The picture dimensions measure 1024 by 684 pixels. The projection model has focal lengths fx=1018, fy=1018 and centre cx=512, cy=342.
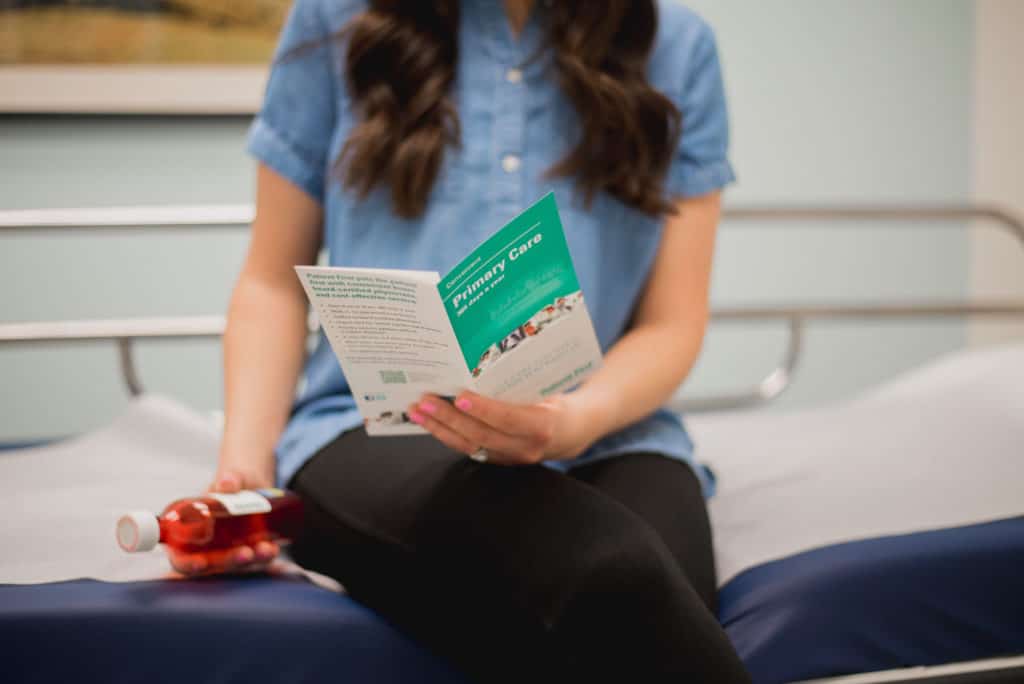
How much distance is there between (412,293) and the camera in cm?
63

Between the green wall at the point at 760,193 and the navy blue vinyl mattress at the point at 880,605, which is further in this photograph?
the green wall at the point at 760,193

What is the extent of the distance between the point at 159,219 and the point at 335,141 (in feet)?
1.98

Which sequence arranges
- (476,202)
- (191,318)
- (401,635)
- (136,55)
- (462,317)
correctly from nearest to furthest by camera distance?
1. (462,317)
2. (401,635)
3. (476,202)
4. (191,318)
5. (136,55)

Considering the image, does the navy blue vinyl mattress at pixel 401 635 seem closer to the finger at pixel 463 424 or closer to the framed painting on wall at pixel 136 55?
the finger at pixel 463 424

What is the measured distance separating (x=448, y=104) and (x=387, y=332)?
393mm

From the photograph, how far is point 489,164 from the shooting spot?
0.98 metres

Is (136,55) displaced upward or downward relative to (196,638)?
upward

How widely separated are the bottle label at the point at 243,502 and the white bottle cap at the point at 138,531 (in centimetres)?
6

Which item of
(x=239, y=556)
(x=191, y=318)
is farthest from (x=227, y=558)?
(x=191, y=318)

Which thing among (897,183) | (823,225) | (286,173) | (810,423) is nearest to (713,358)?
(823,225)

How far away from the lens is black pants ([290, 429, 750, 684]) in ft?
2.11

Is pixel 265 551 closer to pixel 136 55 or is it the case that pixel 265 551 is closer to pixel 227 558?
pixel 227 558

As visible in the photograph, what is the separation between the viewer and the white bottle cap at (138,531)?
2.35ft

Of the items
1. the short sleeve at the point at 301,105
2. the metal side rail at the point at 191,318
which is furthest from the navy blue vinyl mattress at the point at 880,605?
the metal side rail at the point at 191,318
